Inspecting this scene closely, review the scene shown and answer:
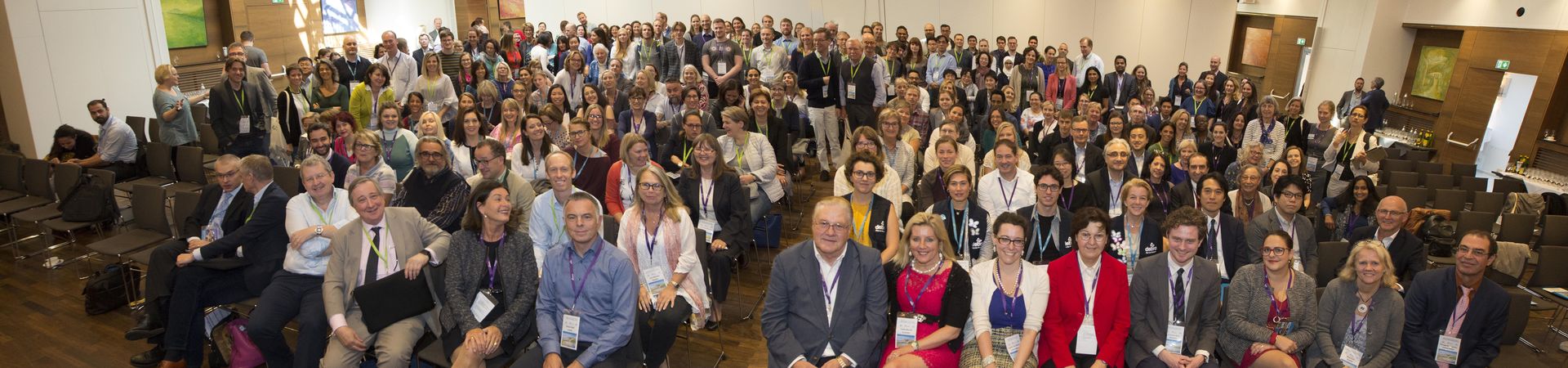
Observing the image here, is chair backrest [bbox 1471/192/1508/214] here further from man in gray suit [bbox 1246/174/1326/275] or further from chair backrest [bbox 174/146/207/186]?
chair backrest [bbox 174/146/207/186]

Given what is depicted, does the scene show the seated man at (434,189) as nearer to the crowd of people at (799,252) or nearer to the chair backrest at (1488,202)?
the crowd of people at (799,252)

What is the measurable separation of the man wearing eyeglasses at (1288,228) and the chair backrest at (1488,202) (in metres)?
3.02

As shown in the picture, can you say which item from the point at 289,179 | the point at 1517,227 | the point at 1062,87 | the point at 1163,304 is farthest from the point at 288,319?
the point at 1062,87

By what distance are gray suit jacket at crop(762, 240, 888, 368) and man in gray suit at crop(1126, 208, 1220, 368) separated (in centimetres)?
110

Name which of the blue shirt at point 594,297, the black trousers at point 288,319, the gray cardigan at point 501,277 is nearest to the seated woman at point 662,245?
the blue shirt at point 594,297

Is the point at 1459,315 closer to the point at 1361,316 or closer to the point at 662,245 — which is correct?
the point at 1361,316

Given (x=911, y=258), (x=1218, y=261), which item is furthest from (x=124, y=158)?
(x=1218, y=261)

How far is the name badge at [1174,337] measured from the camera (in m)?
3.41

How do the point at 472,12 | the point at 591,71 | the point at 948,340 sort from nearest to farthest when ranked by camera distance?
the point at 948,340 → the point at 591,71 → the point at 472,12

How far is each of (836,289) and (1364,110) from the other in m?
6.03

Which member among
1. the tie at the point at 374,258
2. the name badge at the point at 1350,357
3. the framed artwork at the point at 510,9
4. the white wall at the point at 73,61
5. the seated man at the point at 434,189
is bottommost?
the name badge at the point at 1350,357

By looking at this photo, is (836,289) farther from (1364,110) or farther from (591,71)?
(591,71)

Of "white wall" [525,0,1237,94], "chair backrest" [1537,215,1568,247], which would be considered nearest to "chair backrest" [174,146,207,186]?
"white wall" [525,0,1237,94]

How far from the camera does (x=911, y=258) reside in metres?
3.36
